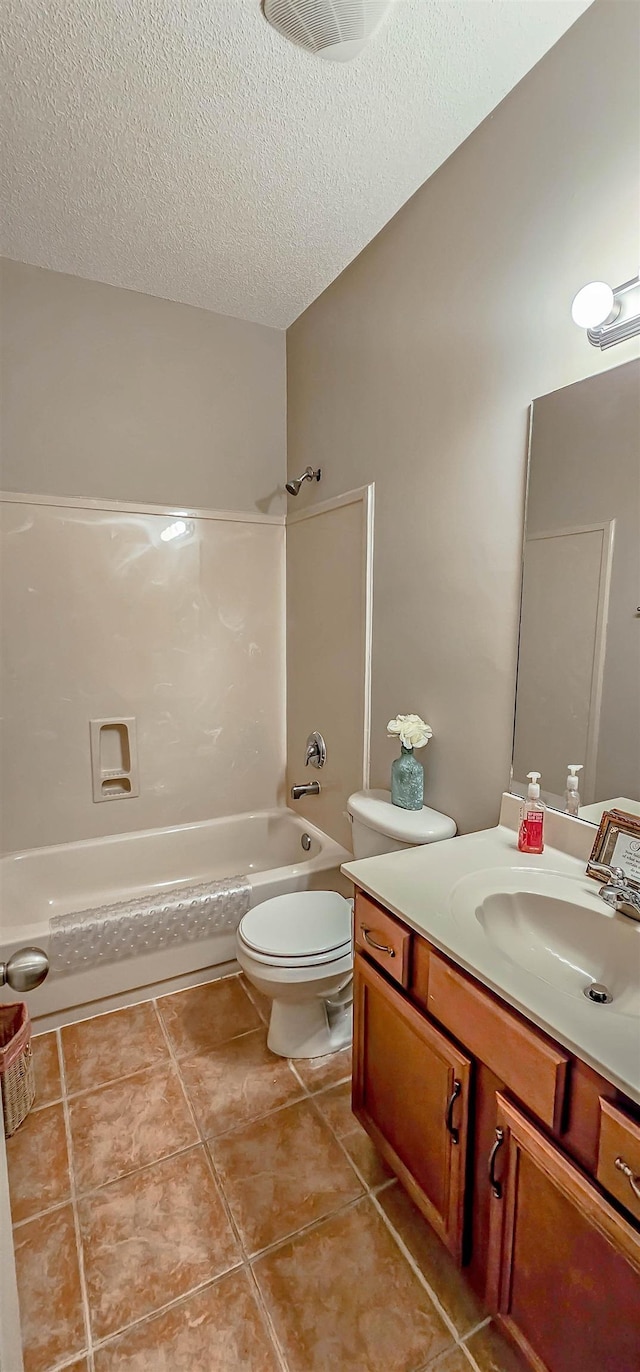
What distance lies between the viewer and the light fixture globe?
1092 millimetres

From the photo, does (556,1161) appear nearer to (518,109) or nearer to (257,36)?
(518,109)

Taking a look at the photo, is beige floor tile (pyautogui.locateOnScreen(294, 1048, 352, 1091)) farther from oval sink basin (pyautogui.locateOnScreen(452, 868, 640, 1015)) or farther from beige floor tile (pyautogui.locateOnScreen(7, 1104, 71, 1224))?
oval sink basin (pyautogui.locateOnScreen(452, 868, 640, 1015))

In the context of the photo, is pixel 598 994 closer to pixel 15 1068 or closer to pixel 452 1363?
pixel 452 1363

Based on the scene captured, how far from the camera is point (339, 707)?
7.61ft

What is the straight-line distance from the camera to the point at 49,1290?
3.82 feet

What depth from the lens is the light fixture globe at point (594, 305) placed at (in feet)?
3.58

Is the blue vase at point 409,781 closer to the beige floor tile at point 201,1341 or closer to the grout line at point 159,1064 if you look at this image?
the grout line at point 159,1064

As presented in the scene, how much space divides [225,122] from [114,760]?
2193 millimetres

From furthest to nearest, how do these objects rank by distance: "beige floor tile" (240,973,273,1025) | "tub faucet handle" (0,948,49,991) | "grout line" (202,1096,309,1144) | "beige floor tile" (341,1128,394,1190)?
"beige floor tile" (240,973,273,1025), "grout line" (202,1096,309,1144), "beige floor tile" (341,1128,394,1190), "tub faucet handle" (0,948,49,991)

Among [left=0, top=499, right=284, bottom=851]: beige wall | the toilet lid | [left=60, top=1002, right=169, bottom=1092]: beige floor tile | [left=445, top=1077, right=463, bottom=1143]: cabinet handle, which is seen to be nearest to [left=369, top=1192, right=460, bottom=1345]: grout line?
[left=445, top=1077, right=463, bottom=1143]: cabinet handle

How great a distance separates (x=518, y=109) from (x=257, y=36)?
633 mm

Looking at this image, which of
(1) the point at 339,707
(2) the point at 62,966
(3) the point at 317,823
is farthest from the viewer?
(3) the point at 317,823

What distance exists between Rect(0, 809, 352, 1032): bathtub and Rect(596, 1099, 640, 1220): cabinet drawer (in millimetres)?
1474

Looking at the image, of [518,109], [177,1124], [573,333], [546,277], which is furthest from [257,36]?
[177,1124]
